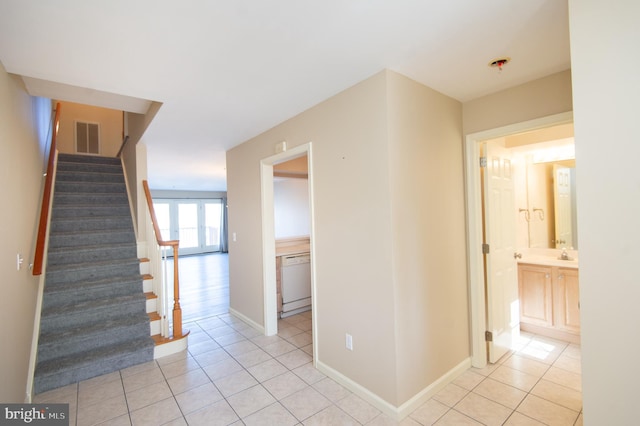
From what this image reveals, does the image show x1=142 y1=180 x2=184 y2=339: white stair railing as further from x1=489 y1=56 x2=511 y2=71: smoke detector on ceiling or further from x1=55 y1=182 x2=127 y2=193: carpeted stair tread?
x1=489 y1=56 x2=511 y2=71: smoke detector on ceiling

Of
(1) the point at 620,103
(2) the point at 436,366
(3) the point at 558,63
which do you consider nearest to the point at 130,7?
(1) the point at 620,103

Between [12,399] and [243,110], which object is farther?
[243,110]

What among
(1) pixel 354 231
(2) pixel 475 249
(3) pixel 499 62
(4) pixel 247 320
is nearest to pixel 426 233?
(1) pixel 354 231

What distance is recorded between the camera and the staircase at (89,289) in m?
2.71

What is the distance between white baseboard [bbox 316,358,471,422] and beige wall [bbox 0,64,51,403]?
212 centimetres

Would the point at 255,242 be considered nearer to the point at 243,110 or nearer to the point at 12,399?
the point at 243,110

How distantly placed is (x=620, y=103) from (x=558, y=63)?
1.12 metres

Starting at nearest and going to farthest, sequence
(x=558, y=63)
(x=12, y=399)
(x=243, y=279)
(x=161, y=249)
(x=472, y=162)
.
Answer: (x=12, y=399), (x=558, y=63), (x=472, y=162), (x=161, y=249), (x=243, y=279)

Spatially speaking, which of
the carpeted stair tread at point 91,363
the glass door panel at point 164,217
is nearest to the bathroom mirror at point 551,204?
the carpeted stair tread at point 91,363

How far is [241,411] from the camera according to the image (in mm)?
2137

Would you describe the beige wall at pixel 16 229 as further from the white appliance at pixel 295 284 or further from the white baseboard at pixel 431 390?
the white appliance at pixel 295 284

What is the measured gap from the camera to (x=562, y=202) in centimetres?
354

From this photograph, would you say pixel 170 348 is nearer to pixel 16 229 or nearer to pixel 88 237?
pixel 16 229
